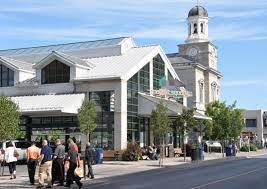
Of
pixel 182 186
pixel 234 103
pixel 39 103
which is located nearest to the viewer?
pixel 182 186

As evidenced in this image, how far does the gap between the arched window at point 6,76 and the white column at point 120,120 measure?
35.6 ft

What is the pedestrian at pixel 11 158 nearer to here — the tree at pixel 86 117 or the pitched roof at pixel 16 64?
the tree at pixel 86 117

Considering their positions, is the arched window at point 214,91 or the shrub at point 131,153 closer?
the shrub at point 131,153

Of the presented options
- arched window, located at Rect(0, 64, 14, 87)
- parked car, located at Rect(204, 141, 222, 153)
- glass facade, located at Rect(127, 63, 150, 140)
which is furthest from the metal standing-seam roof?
parked car, located at Rect(204, 141, 222, 153)

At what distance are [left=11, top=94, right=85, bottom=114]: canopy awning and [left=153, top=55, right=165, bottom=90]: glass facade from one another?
29.2 feet

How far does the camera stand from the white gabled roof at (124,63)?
42.1 m

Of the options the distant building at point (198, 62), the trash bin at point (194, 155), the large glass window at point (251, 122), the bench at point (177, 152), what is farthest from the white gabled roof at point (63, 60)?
the large glass window at point (251, 122)

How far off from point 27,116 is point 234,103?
99.5ft

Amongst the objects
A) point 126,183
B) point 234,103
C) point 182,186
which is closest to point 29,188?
point 126,183

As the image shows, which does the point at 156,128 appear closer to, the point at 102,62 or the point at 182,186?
the point at 102,62

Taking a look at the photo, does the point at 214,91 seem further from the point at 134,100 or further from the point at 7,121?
the point at 7,121

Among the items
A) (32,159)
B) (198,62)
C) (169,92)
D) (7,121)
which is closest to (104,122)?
(169,92)

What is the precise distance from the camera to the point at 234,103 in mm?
65250

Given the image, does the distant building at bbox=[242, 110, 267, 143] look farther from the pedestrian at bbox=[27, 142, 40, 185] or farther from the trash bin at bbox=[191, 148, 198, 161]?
the pedestrian at bbox=[27, 142, 40, 185]
